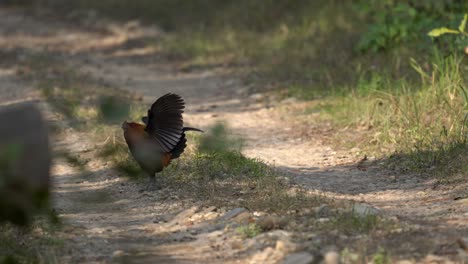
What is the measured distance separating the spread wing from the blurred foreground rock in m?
1.95

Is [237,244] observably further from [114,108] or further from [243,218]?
[114,108]

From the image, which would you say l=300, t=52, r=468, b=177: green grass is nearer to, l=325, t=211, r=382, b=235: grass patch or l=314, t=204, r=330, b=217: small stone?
l=314, t=204, r=330, b=217: small stone

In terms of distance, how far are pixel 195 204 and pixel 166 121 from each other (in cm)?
52

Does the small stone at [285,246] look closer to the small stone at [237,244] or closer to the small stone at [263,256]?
the small stone at [263,256]

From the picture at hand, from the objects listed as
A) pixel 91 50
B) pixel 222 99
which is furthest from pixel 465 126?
pixel 91 50

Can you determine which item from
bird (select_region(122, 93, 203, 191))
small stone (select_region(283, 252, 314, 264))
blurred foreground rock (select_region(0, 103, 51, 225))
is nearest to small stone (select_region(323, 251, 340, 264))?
small stone (select_region(283, 252, 314, 264))

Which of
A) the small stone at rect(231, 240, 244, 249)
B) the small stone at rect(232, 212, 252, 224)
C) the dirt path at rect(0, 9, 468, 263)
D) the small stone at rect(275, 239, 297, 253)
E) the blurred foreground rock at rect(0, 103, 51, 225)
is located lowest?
the dirt path at rect(0, 9, 468, 263)

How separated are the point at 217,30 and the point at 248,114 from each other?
4.67 m

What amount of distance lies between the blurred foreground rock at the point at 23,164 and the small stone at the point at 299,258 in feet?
4.43

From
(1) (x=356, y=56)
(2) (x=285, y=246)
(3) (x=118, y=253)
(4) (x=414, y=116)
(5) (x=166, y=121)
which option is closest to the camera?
(2) (x=285, y=246)

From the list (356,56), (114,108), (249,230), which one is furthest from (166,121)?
(356,56)

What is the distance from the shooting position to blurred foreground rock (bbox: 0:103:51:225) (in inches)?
112

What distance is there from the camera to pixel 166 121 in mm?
5445

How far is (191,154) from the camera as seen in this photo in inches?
265
